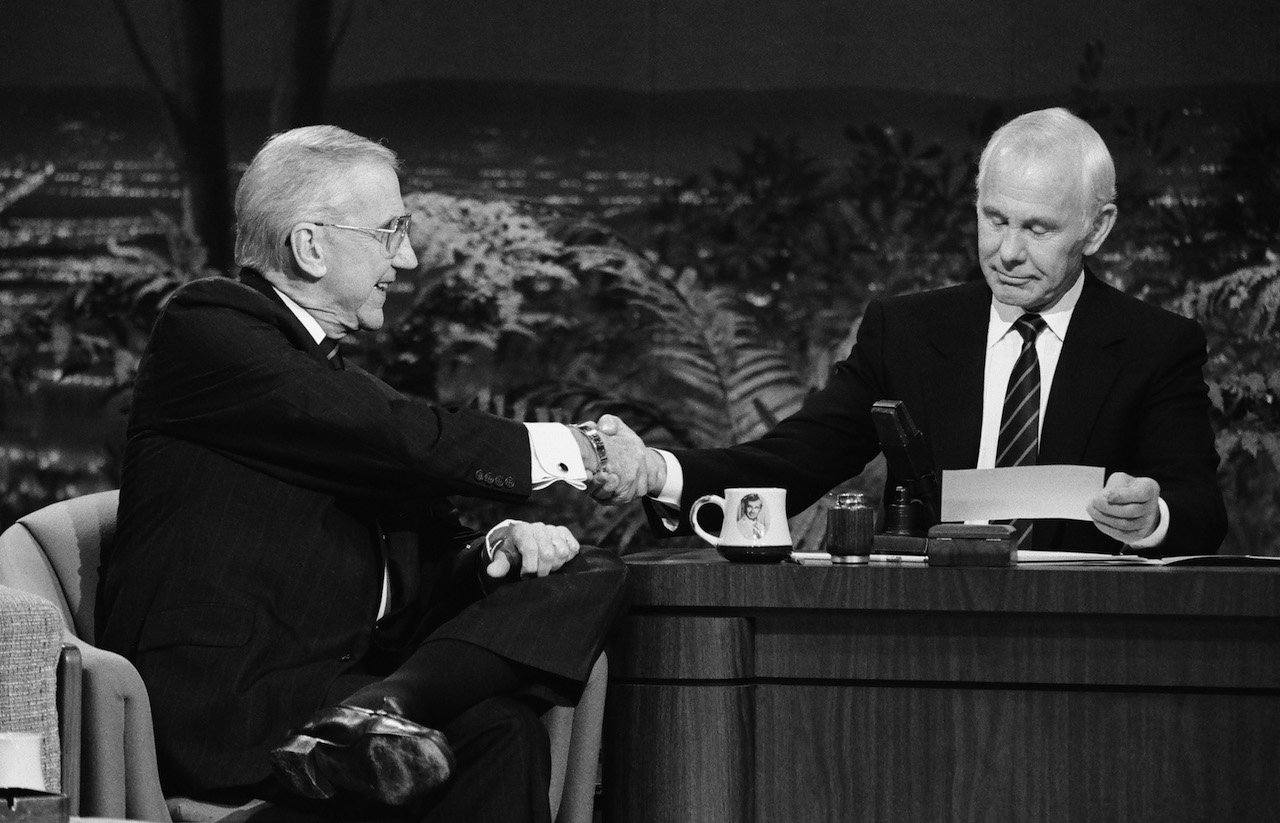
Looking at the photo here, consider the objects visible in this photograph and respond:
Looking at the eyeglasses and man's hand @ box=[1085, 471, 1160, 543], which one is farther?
the eyeglasses

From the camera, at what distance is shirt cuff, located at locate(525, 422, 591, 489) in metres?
2.60

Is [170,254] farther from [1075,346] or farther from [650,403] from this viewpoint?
[1075,346]

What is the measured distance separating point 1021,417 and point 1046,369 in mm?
127

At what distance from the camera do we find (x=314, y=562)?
96.8 inches

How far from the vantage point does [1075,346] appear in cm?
311

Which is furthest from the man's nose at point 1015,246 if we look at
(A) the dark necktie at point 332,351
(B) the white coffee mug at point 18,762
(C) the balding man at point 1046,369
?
(B) the white coffee mug at point 18,762

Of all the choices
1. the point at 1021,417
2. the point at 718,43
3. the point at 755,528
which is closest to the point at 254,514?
the point at 755,528

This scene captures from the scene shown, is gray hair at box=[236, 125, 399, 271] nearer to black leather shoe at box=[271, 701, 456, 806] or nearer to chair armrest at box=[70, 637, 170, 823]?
chair armrest at box=[70, 637, 170, 823]

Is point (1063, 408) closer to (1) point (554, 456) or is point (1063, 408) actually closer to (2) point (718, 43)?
(1) point (554, 456)

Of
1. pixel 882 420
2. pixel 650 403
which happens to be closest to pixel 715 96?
pixel 650 403

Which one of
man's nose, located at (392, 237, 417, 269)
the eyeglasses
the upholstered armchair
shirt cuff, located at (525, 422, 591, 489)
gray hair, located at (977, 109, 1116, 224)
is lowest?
the upholstered armchair

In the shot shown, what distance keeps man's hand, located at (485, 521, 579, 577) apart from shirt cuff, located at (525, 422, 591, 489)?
0.15 meters

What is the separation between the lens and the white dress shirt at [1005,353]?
311 centimetres

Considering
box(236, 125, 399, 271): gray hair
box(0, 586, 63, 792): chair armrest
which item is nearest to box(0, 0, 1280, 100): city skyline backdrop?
box(236, 125, 399, 271): gray hair
